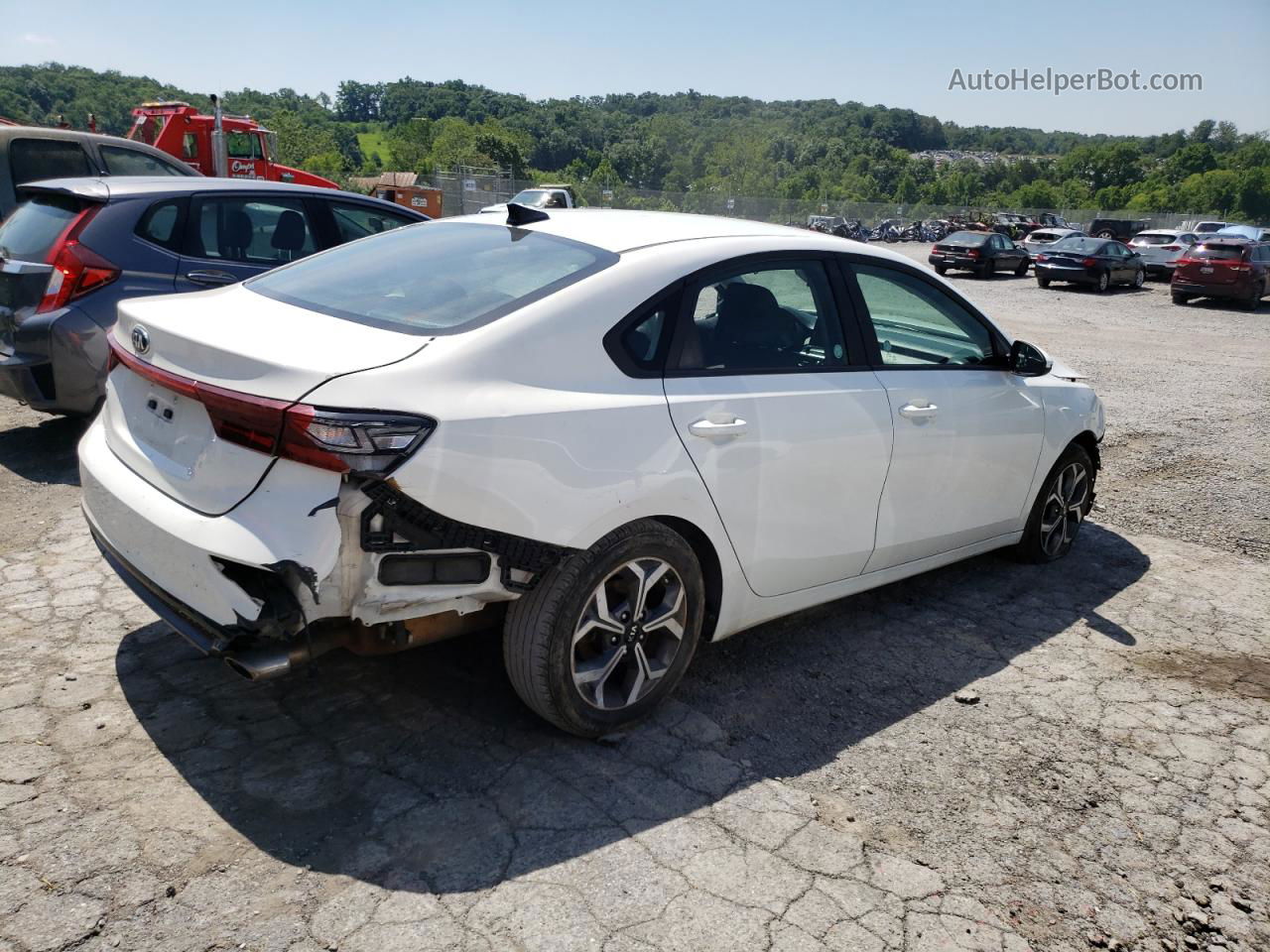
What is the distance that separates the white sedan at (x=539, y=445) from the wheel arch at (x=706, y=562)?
0.01 meters

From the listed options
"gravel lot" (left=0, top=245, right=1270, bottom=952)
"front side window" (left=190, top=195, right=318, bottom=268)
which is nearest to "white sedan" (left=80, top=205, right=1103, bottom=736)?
"gravel lot" (left=0, top=245, right=1270, bottom=952)

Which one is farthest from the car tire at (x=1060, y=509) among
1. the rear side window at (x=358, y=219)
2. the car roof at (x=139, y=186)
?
the car roof at (x=139, y=186)

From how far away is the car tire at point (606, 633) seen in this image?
296 cm

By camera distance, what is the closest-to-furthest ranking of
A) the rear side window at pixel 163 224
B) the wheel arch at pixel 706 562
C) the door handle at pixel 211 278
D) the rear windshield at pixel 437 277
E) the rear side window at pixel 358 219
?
1. the rear windshield at pixel 437 277
2. the wheel arch at pixel 706 562
3. the rear side window at pixel 163 224
4. the door handle at pixel 211 278
5. the rear side window at pixel 358 219

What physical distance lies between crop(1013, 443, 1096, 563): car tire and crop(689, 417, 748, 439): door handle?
246 cm

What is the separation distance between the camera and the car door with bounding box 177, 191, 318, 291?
19.5ft

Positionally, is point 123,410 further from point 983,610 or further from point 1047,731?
point 983,610

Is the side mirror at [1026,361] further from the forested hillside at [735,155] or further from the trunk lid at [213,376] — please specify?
the forested hillside at [735,155]

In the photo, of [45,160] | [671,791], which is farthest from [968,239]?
[671,791]

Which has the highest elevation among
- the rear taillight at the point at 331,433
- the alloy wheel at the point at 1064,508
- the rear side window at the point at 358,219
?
the rear side window at the point at 358,219

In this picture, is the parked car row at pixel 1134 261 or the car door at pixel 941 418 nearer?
the car door at pixel 941 418

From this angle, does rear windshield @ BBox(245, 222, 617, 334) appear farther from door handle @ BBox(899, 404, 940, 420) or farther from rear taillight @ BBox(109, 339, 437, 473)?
door handle @ BBox(899, 404, 940, 420)

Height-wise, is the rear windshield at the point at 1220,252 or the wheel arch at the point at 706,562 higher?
the rear windshield at the point at 1220,252

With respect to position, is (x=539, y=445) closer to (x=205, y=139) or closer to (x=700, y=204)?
(x=205, y=139)
